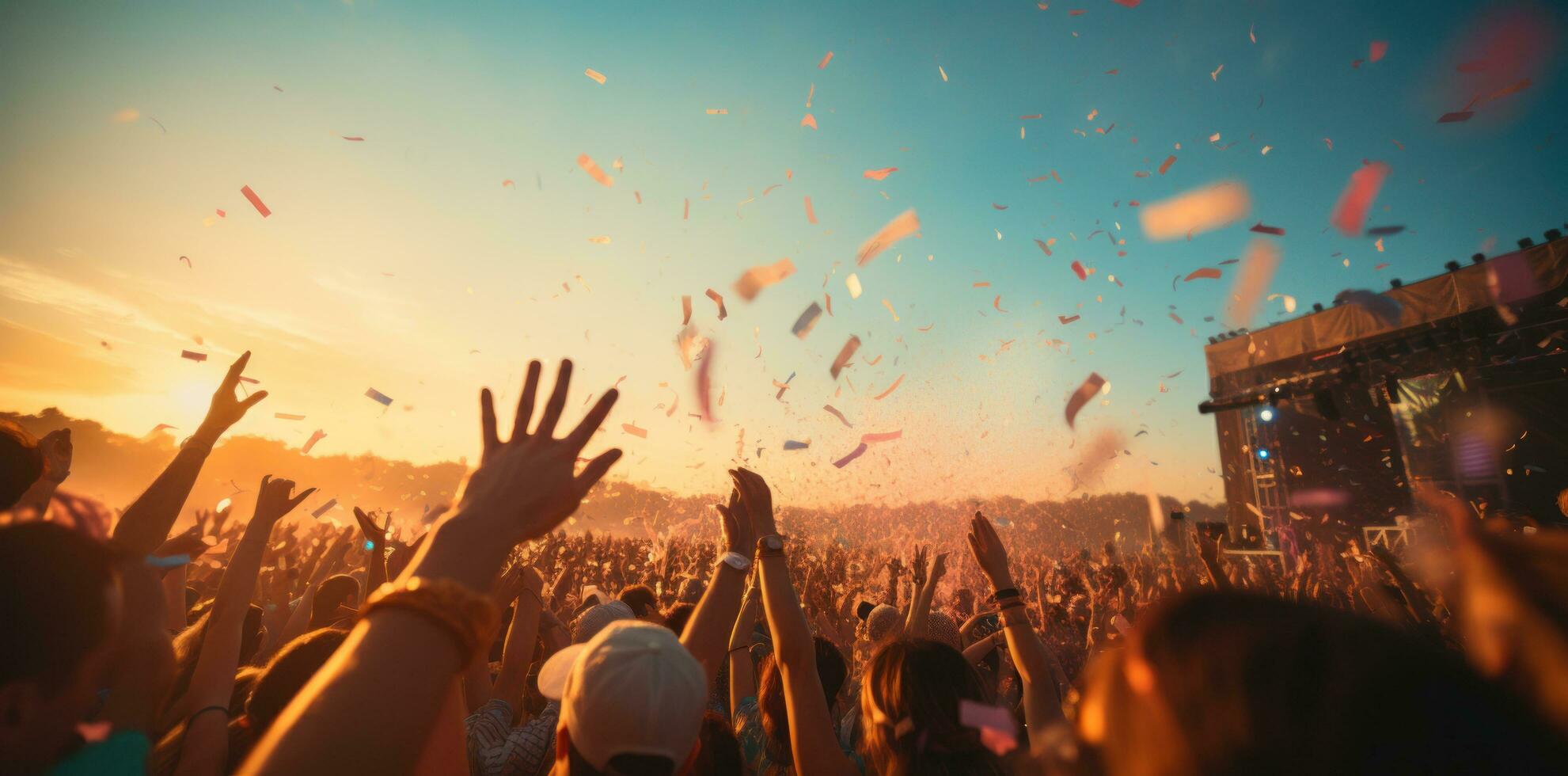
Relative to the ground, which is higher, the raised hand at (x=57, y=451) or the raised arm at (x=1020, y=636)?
the raised hand at (x=57, y=451)

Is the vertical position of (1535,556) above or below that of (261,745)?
above

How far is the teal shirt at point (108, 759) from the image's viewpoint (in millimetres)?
1100

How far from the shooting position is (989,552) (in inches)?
130

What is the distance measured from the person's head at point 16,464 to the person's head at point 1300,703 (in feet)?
11.9

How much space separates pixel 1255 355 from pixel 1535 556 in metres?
22.6

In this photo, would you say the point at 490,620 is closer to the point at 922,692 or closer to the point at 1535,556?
the point at 922,692

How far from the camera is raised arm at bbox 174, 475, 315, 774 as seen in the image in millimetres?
2070

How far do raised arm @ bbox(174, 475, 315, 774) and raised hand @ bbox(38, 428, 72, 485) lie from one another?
1.70 metres

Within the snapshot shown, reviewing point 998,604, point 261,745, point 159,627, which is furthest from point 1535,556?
point 159,627

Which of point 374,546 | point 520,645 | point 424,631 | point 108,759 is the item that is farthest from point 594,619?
point 424,631

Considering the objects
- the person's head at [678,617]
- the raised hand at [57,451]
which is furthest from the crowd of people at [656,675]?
the person's head at [678,617]

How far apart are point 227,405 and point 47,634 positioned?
11.0 ft

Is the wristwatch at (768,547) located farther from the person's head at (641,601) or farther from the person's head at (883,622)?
the person's head at (883,622)

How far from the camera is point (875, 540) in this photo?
39688mm
